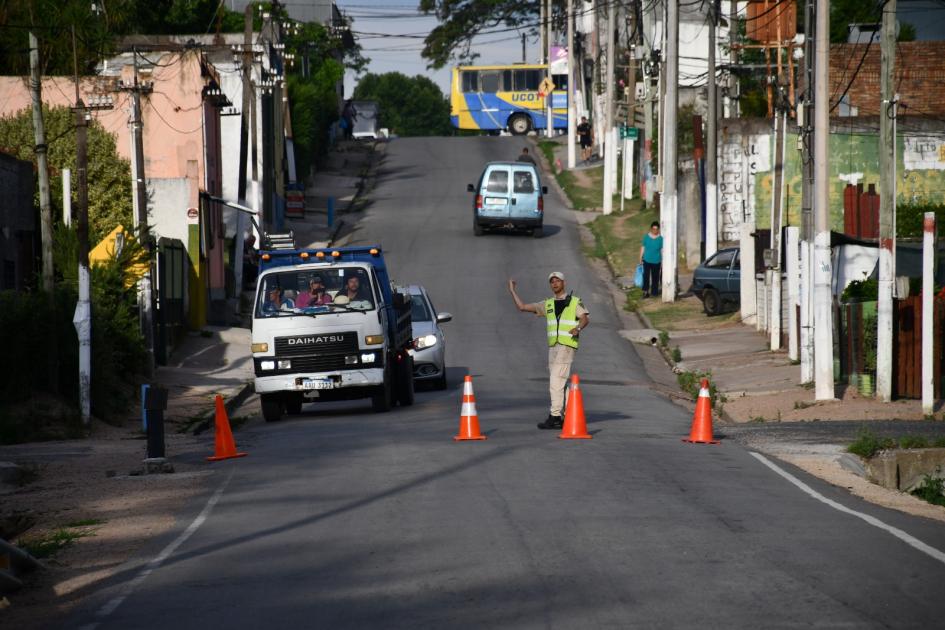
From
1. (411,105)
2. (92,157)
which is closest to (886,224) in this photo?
(92,157)

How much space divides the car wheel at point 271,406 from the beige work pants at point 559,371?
4952 mm

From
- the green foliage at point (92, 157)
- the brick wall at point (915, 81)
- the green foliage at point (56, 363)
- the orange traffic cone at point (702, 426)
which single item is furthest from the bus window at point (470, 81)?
the orange traffic cone at point (702, 426)

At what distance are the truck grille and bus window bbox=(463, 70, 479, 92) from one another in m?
60.2

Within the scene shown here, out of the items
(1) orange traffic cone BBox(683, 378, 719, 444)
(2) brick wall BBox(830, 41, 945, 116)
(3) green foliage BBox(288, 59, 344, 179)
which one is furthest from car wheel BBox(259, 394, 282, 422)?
(3) green foliage BBox(288, 59, 344, 179)

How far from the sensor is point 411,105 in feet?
500

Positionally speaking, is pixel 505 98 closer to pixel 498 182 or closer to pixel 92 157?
pixel 498 182

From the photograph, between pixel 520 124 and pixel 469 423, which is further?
pixel 520 124

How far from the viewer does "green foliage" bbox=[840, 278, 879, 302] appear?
76.9ft

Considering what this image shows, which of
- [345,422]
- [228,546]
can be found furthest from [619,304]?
[228,546]

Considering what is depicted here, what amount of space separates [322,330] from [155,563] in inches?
399

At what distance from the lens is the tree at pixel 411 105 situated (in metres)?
151

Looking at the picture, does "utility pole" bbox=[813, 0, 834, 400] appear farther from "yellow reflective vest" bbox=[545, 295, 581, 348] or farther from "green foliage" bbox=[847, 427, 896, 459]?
"yellow reflective vest" bbox=[545, 295, 581, 348]

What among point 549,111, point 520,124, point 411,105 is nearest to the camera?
point 549,111

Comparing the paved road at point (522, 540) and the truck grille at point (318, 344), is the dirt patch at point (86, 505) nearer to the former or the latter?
the paved road at point (522, 540)
